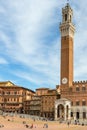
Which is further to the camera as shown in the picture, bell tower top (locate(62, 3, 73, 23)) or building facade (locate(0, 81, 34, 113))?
building facade (locate(0, 81, 34, 113))

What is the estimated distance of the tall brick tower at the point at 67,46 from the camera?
99075 mm

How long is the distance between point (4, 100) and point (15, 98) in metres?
3.93

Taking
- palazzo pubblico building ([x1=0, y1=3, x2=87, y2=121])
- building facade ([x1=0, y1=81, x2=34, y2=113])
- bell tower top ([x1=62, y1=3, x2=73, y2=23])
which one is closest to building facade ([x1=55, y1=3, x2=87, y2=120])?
palazzo pubblico building ([x1=0, y1=3, x2=87, y2=121])

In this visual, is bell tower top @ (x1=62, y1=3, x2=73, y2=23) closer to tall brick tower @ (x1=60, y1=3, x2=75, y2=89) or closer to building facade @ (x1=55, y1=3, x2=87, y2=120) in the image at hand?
tall brick tower @ (x1=60, y1=3, x2=75, y2=89)

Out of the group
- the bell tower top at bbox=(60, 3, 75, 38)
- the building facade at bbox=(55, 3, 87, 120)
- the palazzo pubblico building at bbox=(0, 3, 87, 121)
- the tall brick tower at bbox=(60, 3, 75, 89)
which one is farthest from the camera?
the bell tower top at bbox=(60, 3, 75, 38)

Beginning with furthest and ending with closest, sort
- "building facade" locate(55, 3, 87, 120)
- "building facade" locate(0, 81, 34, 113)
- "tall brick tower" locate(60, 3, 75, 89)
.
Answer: "building facade" locate(0, 81, 34, 113)
"tall brick tower" locate(60, 3, 75, 89)
"building facade" locate(55, 3, 87, 120)

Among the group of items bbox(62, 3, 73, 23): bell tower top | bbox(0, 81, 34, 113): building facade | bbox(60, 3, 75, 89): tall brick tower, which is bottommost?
bbox(0, 81, 34, 113): building facade

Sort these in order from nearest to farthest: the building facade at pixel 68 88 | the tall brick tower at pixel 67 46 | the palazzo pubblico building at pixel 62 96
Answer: the building facade at pixel 68 88, the palazzo pubblico building at pixel 62 96, the tall brick tower at pixel 67 46

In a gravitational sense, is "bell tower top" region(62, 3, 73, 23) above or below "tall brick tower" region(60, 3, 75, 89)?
above

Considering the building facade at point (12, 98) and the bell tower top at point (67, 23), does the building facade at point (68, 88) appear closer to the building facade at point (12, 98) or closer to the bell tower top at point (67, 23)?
the bell tower top at point (67, 23)

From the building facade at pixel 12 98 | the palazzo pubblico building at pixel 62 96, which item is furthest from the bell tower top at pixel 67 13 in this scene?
the building facade at pixel 12 98

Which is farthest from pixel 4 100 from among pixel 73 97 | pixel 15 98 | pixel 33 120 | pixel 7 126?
pixel 7 126

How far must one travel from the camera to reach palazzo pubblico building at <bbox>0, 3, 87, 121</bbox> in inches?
3770

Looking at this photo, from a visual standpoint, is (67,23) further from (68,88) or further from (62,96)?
(62,96)
